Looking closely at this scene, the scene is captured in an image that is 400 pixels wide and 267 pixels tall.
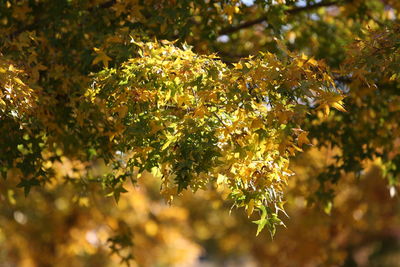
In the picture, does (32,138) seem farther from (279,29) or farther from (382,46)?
(382,46)

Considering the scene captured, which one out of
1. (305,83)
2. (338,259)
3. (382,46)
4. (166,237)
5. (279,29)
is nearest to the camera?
(305,83)

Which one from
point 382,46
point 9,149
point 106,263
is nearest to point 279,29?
point 382,46

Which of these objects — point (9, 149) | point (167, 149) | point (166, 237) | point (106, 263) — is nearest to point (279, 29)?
point (167, 149)

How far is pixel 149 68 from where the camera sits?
4332 millimetres

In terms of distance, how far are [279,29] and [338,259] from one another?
647 cm

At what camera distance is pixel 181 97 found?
4324mm

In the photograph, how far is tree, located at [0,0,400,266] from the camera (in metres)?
4.21

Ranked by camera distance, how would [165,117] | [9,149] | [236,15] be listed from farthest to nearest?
[236,15]
[9,149]
[165,117]

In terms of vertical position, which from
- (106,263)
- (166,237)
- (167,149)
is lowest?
(106,263)

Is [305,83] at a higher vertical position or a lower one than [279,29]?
higher

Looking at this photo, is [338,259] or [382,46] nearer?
[382,46]

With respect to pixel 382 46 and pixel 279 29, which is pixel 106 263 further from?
pixel 382 46

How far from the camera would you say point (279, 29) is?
6.08 metres

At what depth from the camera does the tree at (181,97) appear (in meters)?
4.21
